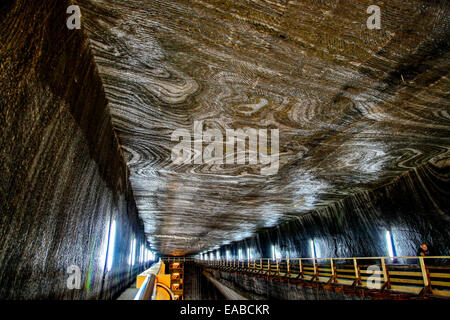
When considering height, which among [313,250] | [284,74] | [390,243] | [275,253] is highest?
[284,74]

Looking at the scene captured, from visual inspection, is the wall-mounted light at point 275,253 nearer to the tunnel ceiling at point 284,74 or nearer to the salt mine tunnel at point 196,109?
the salt mine tunnel at point 196,109

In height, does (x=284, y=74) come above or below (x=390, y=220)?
above

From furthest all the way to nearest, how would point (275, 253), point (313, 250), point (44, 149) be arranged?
point (275, 253) → point (313, 250) → point (44, 149)

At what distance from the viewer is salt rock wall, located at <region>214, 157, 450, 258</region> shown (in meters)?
5.38

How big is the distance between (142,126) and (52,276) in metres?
2.24

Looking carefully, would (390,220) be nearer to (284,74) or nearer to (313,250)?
(313,250)

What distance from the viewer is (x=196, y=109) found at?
3.18 m

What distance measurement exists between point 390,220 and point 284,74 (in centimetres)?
623

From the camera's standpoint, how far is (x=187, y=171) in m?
5.30

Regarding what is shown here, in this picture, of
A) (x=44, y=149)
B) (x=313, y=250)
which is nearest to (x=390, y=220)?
(x=313, y=250)

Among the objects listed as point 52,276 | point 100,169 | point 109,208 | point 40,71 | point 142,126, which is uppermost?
point 142,126

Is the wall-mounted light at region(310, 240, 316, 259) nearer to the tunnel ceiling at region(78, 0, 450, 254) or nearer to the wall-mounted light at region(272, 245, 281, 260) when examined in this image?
the wall-mounted light at region(272, 245, 281, 260)
